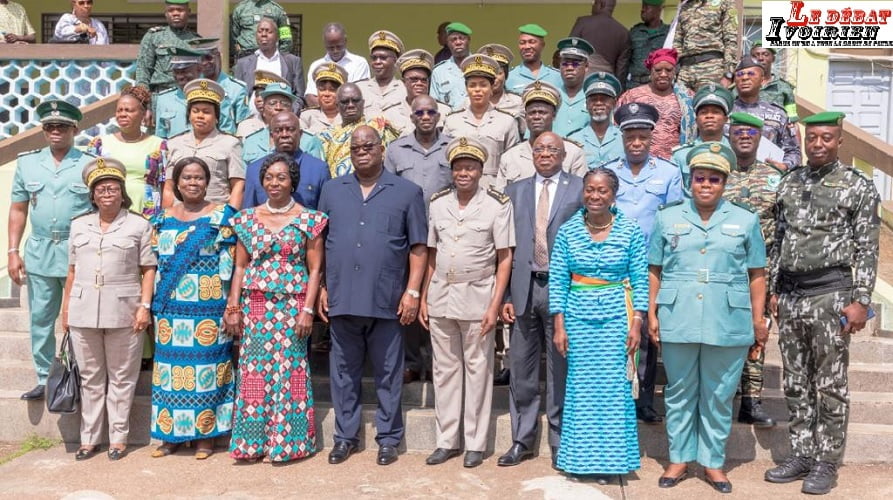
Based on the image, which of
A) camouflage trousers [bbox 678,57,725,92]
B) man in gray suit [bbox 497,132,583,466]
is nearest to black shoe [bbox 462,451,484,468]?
man in gray suit [bbox 497,132,583,466]

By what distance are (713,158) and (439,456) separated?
2.43 m

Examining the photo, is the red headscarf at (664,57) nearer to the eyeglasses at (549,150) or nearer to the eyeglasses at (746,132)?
the eyeglasses at (746,132)

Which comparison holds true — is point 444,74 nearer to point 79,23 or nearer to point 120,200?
point 120,200

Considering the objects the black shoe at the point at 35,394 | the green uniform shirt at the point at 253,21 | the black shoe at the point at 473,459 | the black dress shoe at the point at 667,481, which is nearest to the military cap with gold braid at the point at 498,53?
the green uniform shirt at the point at 253,21

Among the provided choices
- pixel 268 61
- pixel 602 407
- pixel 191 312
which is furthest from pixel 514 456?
pixel 268 61

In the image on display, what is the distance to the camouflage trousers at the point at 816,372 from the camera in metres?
5.70

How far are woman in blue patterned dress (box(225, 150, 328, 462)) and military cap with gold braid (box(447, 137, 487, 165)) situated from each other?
2.98 feet

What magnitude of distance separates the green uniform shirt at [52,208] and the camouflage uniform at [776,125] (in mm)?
4814

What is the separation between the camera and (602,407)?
19.1 feet

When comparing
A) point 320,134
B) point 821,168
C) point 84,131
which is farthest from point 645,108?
point 84,131

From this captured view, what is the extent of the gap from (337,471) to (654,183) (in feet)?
8.76

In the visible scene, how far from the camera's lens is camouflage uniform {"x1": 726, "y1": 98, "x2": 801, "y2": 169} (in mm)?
7688

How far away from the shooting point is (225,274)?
6234 millimetres

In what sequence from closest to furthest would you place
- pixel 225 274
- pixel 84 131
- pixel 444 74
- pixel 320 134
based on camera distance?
pixel 225 274 < pixel 320 134 < pixel 444 74 < pixel 84 131
